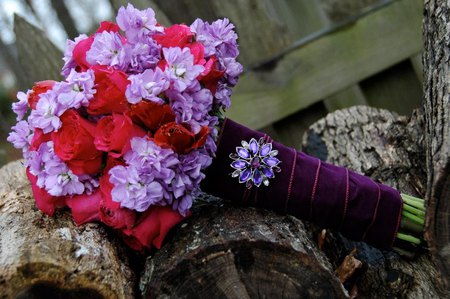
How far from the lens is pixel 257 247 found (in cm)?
132

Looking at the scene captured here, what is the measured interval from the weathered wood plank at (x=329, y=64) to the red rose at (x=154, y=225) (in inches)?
52.8

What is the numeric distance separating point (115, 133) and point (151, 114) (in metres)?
0.10

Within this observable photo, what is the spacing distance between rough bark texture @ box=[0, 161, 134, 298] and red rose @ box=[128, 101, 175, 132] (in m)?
0.31

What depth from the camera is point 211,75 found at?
146 cm

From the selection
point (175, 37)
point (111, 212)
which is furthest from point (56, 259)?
point (175, 37)

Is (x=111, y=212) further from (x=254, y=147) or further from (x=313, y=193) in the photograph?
(x=313, y=193)

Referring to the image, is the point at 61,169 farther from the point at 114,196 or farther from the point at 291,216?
the point at 291,216

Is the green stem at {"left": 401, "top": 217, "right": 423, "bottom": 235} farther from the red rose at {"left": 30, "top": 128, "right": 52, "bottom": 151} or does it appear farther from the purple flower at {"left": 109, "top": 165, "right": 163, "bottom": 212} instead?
the red rose at {"left": 30, "top": 128, "right": 52, "bottom": 151}

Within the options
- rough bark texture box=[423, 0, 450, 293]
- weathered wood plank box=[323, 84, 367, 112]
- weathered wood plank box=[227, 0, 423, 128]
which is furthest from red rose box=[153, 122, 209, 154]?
weathered wood plank box=[323, 84, 367, 112]

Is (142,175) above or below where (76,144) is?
below

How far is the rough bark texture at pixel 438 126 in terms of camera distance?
124 centimetres

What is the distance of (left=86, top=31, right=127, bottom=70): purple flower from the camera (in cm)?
142

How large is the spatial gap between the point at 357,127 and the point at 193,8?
3.23 ft

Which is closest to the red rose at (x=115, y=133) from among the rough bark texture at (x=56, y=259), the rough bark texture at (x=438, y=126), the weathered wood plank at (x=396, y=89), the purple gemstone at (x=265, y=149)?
the rough bark texture at (x=56, y=259)
